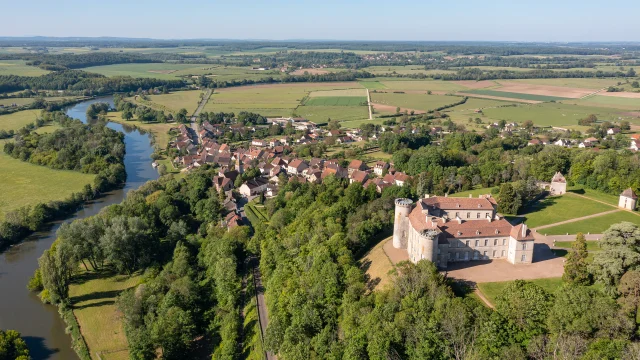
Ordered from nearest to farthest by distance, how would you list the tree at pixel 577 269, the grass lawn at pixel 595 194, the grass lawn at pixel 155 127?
1. the tree at pixel 577 269
2. the grass lawn at pixel 595 194
3. the grass lawn at pixel 155 127

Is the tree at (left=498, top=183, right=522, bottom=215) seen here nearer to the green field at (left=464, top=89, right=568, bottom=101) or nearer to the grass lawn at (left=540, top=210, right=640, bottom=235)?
the grass lawn at (left=540, top=210, right=640, bottom=235)

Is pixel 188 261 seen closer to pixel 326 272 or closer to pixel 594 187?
pixel 326 272

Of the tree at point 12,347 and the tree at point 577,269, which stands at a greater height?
the tree at point 577,269

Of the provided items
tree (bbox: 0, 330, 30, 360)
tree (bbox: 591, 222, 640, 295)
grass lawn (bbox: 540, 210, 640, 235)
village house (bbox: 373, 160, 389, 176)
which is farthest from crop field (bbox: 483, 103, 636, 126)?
tree (bbox: 0, 330, 30, 360)

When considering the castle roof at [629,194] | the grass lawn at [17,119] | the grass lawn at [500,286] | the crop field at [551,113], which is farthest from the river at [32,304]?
the crop field at [551,113]

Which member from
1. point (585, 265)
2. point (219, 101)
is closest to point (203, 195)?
point (585, 265)

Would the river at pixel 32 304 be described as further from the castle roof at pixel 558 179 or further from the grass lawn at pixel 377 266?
the castle roof at pixel 558 179

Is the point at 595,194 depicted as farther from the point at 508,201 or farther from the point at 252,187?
the point at 252,187
